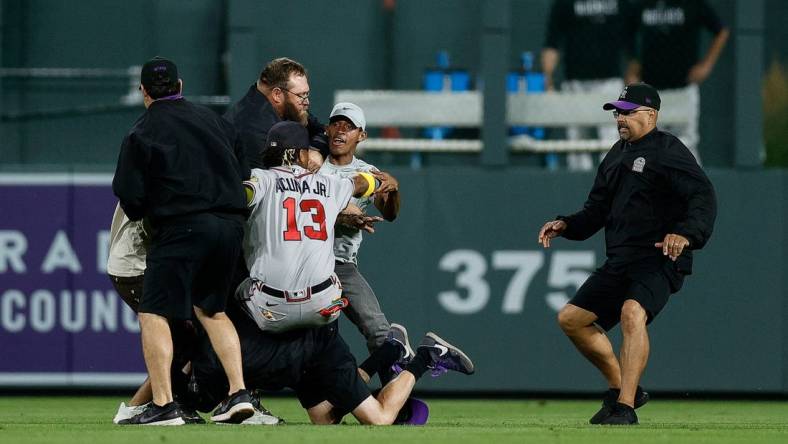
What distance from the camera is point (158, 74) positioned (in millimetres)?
7793

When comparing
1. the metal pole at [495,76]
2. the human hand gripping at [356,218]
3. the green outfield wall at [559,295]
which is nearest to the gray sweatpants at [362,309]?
the human hand gripping at [356,218]

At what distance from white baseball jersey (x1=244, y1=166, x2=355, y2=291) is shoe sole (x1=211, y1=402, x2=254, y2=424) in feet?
2.11

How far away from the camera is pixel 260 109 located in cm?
864

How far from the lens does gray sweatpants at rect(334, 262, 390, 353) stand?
28.9 ft

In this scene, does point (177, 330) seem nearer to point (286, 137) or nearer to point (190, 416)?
point (190, 416)

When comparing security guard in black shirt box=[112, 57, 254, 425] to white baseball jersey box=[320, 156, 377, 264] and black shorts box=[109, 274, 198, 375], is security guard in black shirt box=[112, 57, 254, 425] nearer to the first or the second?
black shorts box=[109, 274, 198, 375]

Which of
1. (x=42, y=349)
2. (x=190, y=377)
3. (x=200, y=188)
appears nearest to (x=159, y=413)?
(x=190, y=377)

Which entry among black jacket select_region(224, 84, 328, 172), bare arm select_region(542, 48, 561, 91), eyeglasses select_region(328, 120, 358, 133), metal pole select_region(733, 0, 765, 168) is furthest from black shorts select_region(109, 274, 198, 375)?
metal pole select_region(733, 0, 765, 168)

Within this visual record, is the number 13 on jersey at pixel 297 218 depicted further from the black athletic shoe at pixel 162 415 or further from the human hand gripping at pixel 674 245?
the human hand gripping at pixel 674 245

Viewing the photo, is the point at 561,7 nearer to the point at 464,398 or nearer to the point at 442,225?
the point at 442,225

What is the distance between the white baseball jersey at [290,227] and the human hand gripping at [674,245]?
6.18 feet

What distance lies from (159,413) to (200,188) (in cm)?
Result: 115

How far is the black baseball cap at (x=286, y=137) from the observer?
801 cm

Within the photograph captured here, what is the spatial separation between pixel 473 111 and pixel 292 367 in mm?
4360
